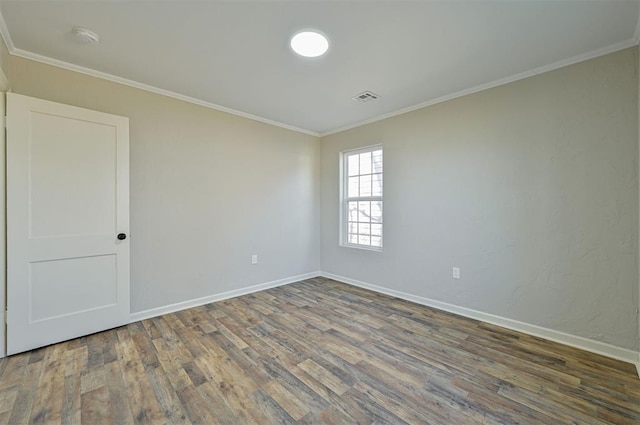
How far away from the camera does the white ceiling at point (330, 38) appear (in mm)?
1756

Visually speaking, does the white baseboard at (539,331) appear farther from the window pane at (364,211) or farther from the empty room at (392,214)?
the window pane at (364,211)

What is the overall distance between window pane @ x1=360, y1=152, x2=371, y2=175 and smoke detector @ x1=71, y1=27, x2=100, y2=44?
321 cm

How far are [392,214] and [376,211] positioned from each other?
1.08 feet

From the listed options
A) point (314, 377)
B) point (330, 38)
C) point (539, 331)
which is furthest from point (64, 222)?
point (539, 331)

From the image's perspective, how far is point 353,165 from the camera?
429 centimetres

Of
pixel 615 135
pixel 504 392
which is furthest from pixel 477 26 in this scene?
pixel 504 392

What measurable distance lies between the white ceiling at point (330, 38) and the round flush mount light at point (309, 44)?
6 centimetres

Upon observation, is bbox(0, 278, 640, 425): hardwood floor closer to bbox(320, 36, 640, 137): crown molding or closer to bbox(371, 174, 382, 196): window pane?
bbox(371, 174, 382, 196): window pane

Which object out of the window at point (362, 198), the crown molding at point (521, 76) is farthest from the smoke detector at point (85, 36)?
the window at point (362, 198)

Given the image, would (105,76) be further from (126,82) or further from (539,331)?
(539,331)

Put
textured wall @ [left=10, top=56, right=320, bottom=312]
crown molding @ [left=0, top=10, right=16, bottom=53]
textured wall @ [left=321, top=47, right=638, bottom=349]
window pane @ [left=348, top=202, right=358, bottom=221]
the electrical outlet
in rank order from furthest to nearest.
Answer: window pane @ [left=348, top=202, right=358, bottom=221], the electrical outlet, textured wall @ [left=10, top=56, right=320, bottom=312], textured wall @ [left=321, top=47, right=638, bottom=349], crown molding @ [left=0, top=10, right=16, bottom=53]

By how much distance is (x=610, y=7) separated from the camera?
1.73 metres

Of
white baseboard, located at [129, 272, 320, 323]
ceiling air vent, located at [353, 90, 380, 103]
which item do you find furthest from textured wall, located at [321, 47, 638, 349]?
white baseboard, located at [129, 272, 320, 323]

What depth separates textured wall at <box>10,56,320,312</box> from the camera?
2717mm
